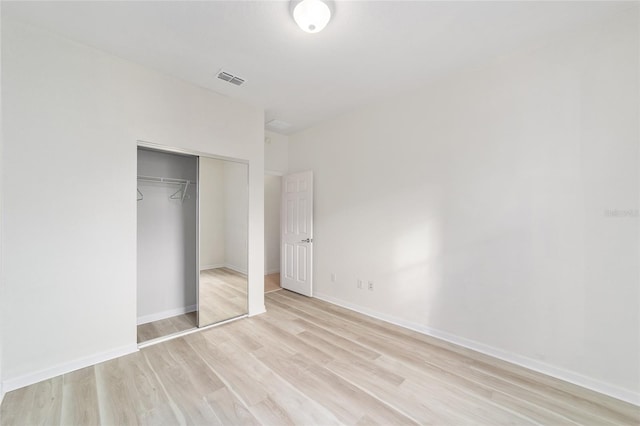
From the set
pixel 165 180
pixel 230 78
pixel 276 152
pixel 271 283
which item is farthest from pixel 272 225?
pixel 230 78

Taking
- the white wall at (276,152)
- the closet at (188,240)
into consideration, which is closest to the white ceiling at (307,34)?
the closet at (188,240)

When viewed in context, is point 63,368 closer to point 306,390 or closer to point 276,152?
point 306,390

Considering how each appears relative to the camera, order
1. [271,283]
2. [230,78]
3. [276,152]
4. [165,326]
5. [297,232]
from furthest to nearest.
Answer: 1. [271,283]
2. [276,152]
3. [297,232]
4. [165,326]
5. [230,78]

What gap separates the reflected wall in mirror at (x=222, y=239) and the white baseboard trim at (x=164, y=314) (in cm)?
58

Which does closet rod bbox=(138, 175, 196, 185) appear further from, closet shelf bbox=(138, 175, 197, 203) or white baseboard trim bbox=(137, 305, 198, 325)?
white baseboard trim bbox=(137, 305, 198, 325)

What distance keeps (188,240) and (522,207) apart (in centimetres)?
389

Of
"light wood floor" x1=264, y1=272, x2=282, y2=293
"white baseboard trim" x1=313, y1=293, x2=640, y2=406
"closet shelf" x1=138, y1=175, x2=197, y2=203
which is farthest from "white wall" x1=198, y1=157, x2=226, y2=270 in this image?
"white baseboard trim" x1=313, y1=293, x2=640, y2=406

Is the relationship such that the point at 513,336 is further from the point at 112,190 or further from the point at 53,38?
the point at 53,38

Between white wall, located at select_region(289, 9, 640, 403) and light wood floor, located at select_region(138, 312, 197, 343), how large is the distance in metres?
2.32

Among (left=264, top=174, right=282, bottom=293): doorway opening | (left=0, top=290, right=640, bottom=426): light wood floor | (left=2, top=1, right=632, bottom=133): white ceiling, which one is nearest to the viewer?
(left=0, top=290, right=640, bottom=426): light wood floor

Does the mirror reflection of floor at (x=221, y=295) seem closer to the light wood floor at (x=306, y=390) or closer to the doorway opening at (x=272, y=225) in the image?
the light wood floor at (x=306, y=390)

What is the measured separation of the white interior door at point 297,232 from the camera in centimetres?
427

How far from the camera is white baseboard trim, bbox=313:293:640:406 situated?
1.94m

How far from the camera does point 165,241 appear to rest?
3.37 meters
